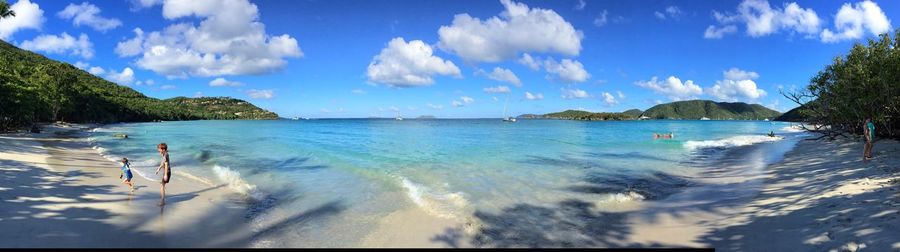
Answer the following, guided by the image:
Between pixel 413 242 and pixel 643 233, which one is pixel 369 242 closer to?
pixel 413 242

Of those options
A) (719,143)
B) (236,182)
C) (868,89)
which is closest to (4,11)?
(236,182)

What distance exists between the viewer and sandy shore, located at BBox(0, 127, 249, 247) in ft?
28.8

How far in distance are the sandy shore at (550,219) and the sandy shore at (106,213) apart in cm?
3

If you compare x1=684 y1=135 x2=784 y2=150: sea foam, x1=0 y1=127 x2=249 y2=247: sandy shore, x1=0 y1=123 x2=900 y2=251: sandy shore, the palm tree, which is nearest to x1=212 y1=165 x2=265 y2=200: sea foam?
x1=0 y1=127 x2=249 y2=247: sandy shore

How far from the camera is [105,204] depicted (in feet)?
38.7

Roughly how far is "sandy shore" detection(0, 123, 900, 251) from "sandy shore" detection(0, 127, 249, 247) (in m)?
0.03

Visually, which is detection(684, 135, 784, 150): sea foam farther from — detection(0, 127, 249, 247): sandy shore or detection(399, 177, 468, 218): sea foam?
detection(0, 127, 249, 247): sandy shore

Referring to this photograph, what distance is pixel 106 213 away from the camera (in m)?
10.8

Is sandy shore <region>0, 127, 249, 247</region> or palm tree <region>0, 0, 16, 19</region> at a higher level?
palm tree <region>0, 0, 16, 19</region>

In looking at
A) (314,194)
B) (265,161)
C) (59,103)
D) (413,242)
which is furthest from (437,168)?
(59,103)

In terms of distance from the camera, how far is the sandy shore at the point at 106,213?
877 centimetres

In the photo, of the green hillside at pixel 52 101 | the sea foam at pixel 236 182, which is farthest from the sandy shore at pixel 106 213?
the green hillside at pixel 52 101

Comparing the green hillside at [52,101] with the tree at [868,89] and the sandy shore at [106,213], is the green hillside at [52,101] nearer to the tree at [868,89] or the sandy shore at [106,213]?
the sandy shore at [106,213]

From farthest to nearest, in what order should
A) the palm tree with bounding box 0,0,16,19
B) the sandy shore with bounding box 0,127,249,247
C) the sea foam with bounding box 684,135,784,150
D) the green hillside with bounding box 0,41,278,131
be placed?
the green hillside with bounding box 0,41,278,131
the sea foam with bounding box 684,135,784,150
the palm tree with bounding box 0,0,16,19
the sandy shore with bounding box 0,127,249,247
